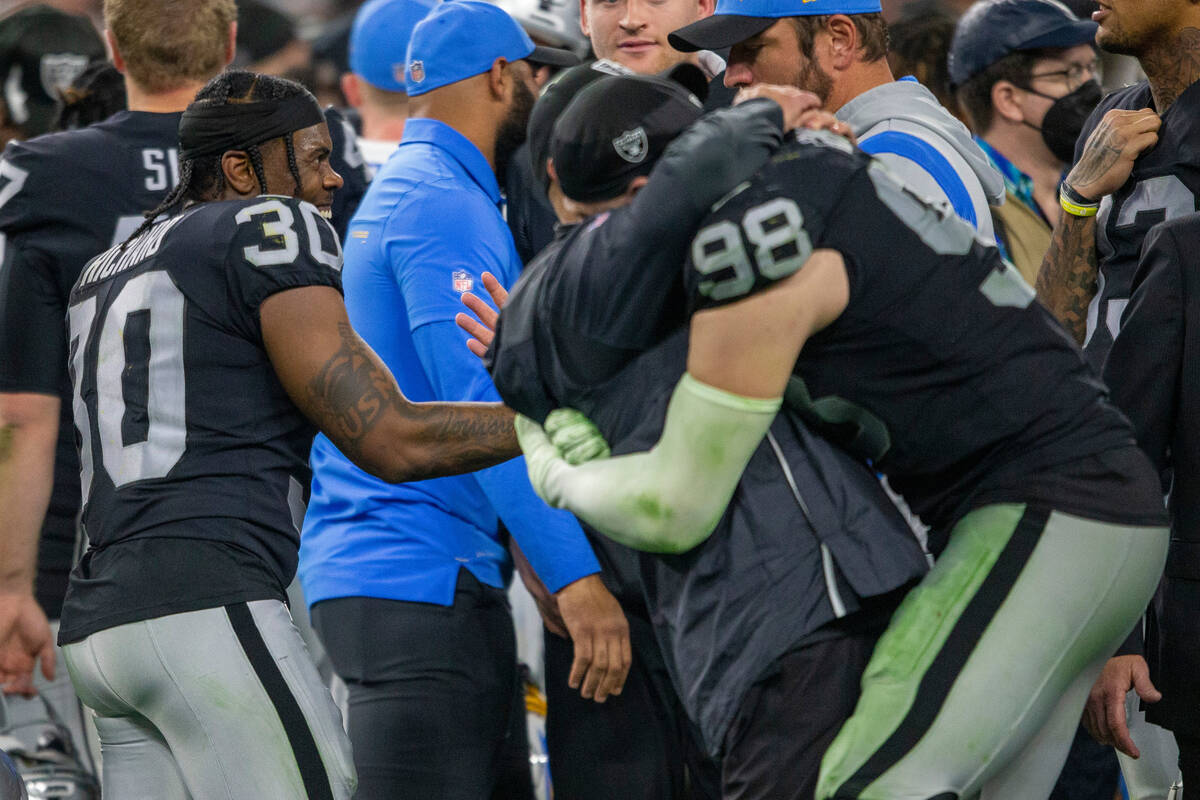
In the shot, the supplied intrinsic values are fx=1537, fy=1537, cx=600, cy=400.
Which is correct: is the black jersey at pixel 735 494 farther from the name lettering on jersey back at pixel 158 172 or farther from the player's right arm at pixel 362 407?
the name lettering on jersey back at pixel 158 172

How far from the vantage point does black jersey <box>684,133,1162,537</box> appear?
7.93ft

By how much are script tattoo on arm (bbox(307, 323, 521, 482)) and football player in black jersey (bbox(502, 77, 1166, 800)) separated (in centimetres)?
73

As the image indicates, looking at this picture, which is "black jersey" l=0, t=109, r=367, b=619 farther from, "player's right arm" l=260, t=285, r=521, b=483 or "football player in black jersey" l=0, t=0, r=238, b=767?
"player's right arm" l=260, t=285, r=521, b=483

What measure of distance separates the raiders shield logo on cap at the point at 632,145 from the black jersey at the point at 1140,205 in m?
1.65

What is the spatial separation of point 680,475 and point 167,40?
2.78 m

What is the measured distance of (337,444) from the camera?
3223mm

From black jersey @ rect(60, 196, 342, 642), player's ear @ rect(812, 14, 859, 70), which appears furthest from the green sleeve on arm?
player's ear @ rect(812, 14, 859, 70)

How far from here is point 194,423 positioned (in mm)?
3125

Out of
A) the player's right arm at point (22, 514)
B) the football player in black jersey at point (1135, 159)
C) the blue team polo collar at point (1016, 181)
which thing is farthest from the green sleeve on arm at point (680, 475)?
the blue team polo collar at point (1016, 181)

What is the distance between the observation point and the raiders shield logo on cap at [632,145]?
255 centimetres

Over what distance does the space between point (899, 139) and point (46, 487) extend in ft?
8.14

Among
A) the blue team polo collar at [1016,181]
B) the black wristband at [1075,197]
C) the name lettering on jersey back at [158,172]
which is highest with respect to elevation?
the black wristband at [1075,197]

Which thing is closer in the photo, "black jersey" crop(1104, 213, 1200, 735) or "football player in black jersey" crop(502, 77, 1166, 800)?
"football player in black jersey" crop(502, 77, 1166, 800)

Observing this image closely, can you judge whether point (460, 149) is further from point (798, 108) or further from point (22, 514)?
point (798, 108)
